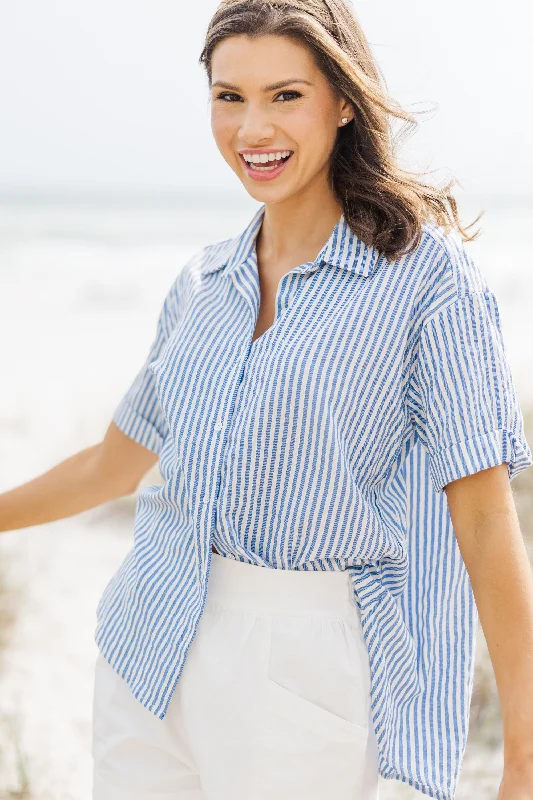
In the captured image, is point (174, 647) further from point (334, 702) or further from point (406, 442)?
point (406, 442)

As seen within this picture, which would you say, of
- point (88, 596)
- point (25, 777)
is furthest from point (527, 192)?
point (25, 777)

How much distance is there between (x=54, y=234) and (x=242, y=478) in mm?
9769

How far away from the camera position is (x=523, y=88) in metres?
7.81

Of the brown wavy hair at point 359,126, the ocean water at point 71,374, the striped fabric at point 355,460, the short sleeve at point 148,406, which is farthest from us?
the ocean water at point 71,374

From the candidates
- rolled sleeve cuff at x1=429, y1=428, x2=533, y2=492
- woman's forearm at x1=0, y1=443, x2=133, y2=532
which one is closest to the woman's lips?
rolled sleeve cuff at x1=429, y1=428, x2=533, y2=492

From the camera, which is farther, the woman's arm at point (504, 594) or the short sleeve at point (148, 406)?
the short sleeve at point (148, 406)

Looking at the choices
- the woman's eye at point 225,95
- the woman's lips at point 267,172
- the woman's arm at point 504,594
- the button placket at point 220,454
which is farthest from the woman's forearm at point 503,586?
the woman's eye at point 225,95

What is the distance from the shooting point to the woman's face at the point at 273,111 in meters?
1.39

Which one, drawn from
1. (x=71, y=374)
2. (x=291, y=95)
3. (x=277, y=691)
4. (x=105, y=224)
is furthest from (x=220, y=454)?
(x=105, y=224)

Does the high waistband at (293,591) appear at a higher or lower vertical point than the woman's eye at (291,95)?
lower

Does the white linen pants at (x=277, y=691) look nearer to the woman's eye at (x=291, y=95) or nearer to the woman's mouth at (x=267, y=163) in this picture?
the woman's mouth at (x=267, y=163)

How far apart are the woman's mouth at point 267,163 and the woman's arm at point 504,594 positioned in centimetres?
54

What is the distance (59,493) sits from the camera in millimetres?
1779

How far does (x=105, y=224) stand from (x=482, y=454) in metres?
10.5
